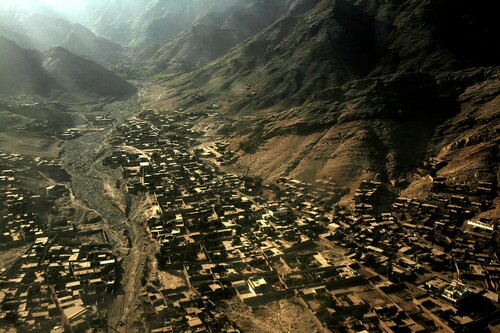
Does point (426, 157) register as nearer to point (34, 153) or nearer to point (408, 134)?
point (408, 134)

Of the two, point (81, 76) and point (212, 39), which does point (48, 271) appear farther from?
point (212, 39)

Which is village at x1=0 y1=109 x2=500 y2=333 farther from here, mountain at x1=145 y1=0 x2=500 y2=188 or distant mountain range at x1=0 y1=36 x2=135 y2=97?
distant mountain range at x1=0 y1=36 x2=135 y2=97

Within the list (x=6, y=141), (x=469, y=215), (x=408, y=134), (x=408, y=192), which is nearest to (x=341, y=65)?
(x=408, y=134)

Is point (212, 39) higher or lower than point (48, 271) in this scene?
higher

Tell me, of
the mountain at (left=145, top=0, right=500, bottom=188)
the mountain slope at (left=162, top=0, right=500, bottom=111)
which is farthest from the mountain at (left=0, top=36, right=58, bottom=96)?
the mountain slope at (left=162, top=0, right=500, bottom=111)

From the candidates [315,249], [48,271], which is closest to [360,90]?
[315,249]

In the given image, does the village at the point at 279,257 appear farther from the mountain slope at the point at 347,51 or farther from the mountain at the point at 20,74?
the mountain at the point at 20,74
